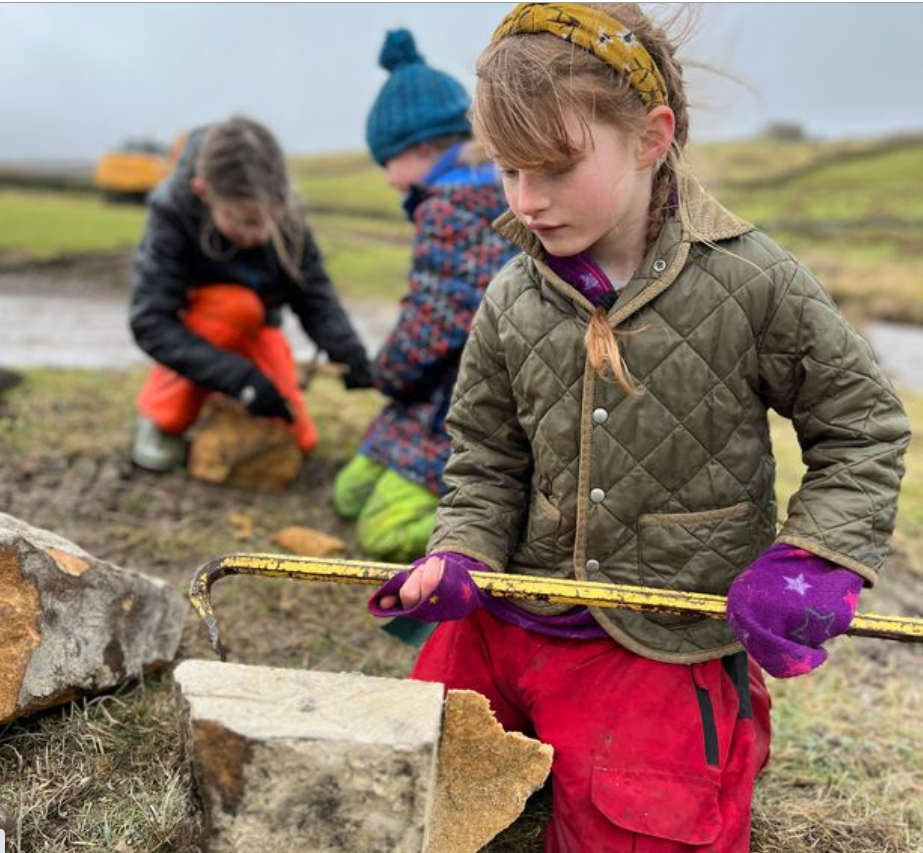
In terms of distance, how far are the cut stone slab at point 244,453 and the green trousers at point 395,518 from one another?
53cm

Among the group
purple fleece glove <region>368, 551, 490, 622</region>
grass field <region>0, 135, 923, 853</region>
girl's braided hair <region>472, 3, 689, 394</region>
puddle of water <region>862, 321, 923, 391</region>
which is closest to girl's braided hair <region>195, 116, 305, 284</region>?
grass field <region>0, 135, 923, 853</region>

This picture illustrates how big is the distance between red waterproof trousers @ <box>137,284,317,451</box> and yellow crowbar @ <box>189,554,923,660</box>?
2373 mm

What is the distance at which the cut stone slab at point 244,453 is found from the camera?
430 cm

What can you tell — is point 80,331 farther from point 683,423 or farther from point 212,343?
point 683,423

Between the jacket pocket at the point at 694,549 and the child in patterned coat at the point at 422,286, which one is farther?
the child in patterned coat at the point at 422,286

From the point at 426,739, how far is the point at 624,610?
658 millimetres

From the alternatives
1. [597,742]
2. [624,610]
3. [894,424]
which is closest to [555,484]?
[624,610]

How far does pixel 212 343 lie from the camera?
4.43 metres

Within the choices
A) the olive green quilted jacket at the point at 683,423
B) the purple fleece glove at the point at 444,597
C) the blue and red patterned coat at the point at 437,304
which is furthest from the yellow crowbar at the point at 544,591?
the blue and red patterned coat at the point at 437,304

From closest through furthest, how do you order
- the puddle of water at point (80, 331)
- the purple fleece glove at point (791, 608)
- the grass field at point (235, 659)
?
1. the purple fleece glove at point (791, 608)
2. the grass field at point (235, 659)
3. the puddle of water at point (80, 331)

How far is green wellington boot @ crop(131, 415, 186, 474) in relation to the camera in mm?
4363

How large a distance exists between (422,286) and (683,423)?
5.67ft

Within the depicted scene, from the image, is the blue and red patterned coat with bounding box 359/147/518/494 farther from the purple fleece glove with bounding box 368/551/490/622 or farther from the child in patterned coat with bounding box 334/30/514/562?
Answer: the purple fleece glove with bounding box 368/551/490/622

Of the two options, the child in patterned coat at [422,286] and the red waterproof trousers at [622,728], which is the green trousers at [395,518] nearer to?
the child in patterned coat at [422,286]
